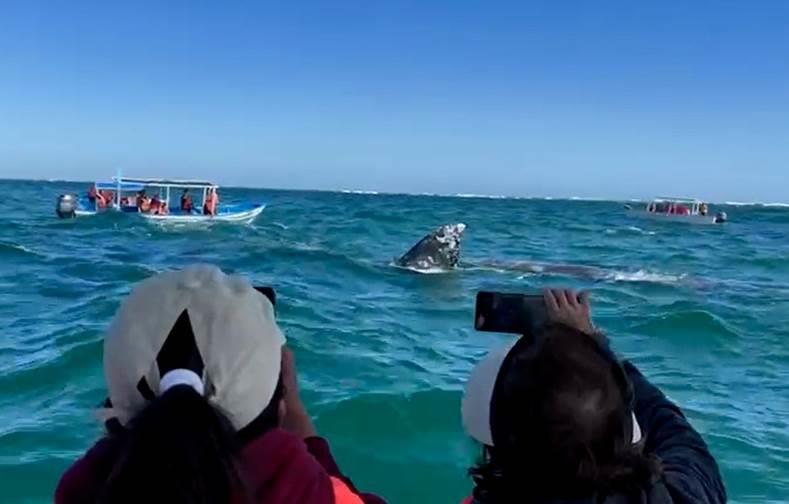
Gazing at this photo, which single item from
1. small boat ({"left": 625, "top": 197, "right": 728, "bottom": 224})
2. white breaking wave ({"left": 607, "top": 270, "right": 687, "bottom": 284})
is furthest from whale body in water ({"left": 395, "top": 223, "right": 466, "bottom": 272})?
small boat ({"left": 625, "top": 197, "right": 728, "bottom": 224})

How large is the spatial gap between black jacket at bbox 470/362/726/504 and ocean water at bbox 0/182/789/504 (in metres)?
2.76

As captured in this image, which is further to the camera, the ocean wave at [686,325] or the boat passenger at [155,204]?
the boat passenger at [155,204]

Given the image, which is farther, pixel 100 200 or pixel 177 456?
pixel 100 200

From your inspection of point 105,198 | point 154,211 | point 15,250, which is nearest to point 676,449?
point 15,250

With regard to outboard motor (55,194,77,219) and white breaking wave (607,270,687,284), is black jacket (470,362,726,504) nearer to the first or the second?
white breaking wave (607,270,687,284)

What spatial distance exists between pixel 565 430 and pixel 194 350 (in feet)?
2.82

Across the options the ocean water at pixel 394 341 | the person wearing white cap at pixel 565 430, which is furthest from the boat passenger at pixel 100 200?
the person wearing white cap at pixel 565 430

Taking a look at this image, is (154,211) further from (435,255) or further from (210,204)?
(435,255)

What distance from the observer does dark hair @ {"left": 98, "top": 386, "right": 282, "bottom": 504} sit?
5.66 feet

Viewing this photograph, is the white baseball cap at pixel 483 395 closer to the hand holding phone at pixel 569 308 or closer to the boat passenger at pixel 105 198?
the hand holding phone at pixel 569 308

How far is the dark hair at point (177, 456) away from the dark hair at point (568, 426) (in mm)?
647

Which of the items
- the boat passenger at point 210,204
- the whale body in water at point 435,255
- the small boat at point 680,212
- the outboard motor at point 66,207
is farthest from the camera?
the small boat at point 680,212

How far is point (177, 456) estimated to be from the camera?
1755 millimetres

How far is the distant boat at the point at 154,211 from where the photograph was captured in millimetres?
39250
